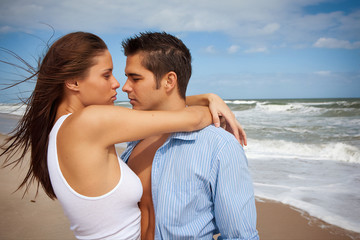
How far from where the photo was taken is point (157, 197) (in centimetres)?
180

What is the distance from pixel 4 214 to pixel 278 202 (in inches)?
162

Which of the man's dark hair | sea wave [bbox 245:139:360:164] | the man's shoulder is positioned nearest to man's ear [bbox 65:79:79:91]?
the man's dark hair

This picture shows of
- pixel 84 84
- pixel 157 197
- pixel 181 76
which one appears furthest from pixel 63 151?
pixel 181 76

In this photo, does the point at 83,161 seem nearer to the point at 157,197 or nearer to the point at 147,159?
the point at 157,197

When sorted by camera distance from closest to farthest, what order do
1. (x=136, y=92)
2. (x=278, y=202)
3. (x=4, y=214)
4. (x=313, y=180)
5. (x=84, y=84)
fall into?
(x=84, y=84) → (x=136, y=92) → (x=4, y=214) → (x=278, y=202) → (x=313, y=180)

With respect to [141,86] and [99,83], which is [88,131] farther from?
[141,86]

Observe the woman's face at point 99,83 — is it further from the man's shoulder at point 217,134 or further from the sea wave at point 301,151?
the sea wave at point 301,151

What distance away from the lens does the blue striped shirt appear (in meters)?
1.70

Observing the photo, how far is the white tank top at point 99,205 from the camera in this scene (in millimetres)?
1644

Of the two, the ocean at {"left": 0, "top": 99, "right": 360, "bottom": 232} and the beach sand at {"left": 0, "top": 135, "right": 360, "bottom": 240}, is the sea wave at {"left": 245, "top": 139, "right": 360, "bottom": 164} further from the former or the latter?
the beach sand at {"left": 0, "top": 135, "right": 360, "bottom": 240}

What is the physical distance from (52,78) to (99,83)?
11.2 inches

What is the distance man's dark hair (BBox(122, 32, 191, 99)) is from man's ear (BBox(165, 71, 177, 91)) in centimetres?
3

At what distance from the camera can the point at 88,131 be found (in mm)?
1522

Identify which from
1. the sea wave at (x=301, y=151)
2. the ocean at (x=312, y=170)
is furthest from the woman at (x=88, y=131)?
the sea wave at (x=301, y=151)
